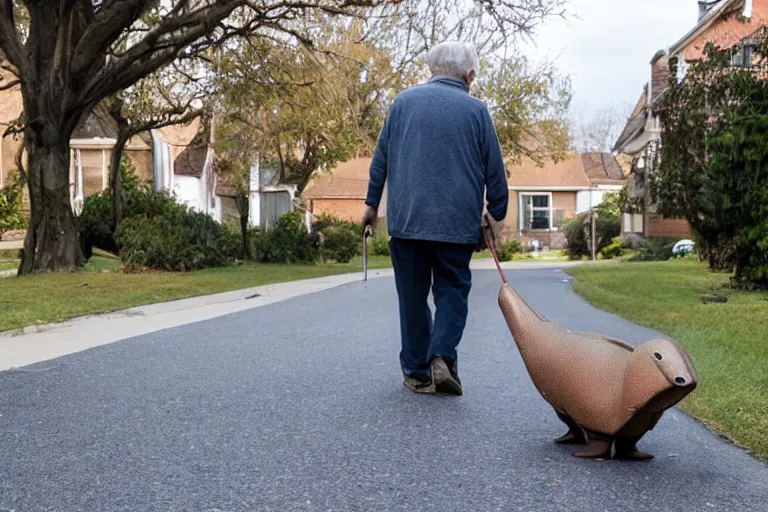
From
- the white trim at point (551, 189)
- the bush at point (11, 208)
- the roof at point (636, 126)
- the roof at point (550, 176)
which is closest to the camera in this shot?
the bush at point (11, 208)

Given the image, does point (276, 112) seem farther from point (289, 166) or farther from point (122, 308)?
point (122, 308)

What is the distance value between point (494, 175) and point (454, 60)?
29.8 inches

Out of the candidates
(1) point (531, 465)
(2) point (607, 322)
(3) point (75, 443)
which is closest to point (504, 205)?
(1) point (531, 465)

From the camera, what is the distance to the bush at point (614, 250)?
3672 centimetres

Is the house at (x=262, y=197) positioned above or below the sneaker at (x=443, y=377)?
above

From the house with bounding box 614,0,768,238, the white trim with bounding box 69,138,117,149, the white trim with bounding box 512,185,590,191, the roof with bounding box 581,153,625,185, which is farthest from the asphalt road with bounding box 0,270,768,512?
the roof with bounding box 581,153,625,185

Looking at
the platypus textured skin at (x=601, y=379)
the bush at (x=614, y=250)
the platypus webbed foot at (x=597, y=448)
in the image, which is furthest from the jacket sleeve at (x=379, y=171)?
the bush at (x=614, y=250)

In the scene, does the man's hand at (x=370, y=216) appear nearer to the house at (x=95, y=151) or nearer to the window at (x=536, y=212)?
the house at (x=95, y=151)

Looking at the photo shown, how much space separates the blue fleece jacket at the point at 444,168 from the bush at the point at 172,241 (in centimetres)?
1577

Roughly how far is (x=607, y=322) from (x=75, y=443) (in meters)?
7.38

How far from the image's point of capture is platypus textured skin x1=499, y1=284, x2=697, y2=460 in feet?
11.6

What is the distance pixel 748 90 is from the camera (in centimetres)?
1441

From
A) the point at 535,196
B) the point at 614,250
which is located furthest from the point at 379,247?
the point at 535,196

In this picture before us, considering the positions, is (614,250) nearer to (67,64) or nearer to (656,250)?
(656,250)
